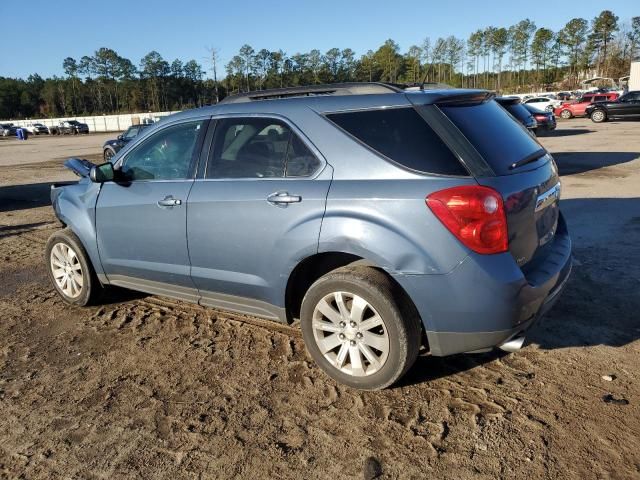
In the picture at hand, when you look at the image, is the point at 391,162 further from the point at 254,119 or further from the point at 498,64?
the point at 498,64

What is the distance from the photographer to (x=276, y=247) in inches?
131

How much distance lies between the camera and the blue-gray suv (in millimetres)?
2789

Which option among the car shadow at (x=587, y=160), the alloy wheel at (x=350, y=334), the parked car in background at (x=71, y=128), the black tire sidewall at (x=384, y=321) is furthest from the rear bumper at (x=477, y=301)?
the parked car in background at (x=71, y=128)

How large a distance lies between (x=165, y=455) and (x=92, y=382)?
1067 millimetres

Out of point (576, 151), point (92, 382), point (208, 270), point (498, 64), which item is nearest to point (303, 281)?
point (208, 270)

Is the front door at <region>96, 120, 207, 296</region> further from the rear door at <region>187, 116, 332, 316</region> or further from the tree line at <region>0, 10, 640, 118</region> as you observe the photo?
the tree line at <region>0, 10, 640, 118</region>

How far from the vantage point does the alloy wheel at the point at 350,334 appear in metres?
3.05

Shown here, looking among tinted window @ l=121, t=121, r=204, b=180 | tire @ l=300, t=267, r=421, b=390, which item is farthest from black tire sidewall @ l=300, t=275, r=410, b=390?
tinted window @ l=121, t=121, r=204, b=180

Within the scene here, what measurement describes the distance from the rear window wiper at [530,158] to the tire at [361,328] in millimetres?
987

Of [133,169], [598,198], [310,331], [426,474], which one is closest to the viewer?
[426,474]

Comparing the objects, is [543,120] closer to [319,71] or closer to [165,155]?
[165,155]

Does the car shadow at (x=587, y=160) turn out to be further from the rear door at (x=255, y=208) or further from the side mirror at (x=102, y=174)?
the side mirror at (x=102, y=174)

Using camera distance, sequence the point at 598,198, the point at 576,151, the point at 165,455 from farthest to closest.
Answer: the point at 576,151
the point at 598,198
the point at 165,455

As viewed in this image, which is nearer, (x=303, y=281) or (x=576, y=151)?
(x=303, y=281)
